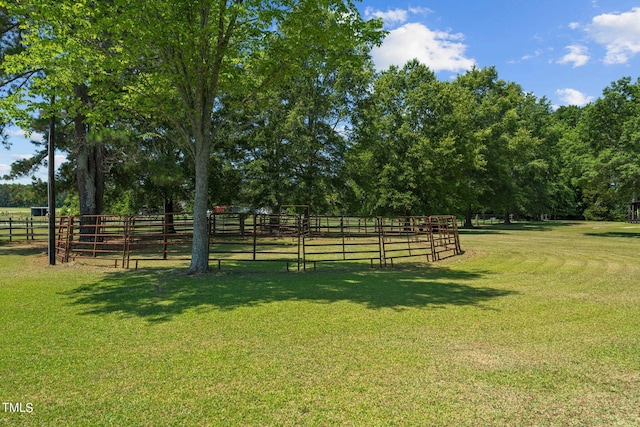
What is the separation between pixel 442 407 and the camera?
359 cm

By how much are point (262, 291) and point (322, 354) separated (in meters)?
4.50

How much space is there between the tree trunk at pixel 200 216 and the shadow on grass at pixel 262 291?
1.99ft

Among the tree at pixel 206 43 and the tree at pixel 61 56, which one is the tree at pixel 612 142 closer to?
the tree at pixel 206 43

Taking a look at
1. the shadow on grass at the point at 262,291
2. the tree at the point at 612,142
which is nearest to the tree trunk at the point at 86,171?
the shadow on grass at the point at 262,291

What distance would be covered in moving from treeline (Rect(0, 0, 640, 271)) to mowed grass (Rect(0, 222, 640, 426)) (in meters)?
5.32

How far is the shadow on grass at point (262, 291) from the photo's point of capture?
25.3 feet

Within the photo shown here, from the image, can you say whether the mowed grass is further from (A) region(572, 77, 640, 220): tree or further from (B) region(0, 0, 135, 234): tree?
(A) region(572, 77, 640, 220): tree

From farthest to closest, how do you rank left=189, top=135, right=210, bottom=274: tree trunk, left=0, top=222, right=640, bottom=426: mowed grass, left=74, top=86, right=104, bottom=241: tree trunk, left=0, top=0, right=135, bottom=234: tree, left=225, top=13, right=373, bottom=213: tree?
1. left=225, top=13, right=373, bottom=213: tree
2. left=74, top=86, right=104, bottom=241: tree trunk
3. left=189, top=135, right=210, bottom=274: tree trunk
4. left=0, top=0, right=135, bottom=234: tree
5. left=0, top=222, right=640, bottom=426: mowed grass

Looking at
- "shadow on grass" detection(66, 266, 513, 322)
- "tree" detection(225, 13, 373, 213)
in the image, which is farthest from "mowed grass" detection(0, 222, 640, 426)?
"tree" detection(225, 13, 373, 213)

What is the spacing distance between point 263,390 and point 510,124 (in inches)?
1806

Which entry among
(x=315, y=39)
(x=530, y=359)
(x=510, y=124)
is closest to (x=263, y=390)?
(x=530, y=359)

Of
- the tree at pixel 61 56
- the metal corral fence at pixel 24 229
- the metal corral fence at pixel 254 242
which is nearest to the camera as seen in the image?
the tree at pixel 61 56

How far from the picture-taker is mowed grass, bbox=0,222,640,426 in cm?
353

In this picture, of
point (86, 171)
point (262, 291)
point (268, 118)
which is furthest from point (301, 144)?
point (262, 291)
